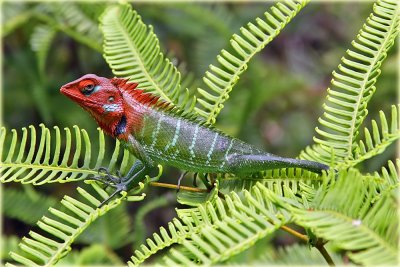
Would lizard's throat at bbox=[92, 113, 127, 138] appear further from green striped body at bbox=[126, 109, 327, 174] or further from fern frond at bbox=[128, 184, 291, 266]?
fern frond at bbox=[128, 184, 291, 266]

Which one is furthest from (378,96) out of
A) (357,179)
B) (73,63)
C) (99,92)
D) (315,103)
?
(357,179)

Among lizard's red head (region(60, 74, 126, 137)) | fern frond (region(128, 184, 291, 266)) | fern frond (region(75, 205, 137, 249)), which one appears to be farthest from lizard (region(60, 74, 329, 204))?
fern frond (region(75, 205, 137, 249))

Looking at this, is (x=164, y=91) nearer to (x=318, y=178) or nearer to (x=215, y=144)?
(x=215, y=144)

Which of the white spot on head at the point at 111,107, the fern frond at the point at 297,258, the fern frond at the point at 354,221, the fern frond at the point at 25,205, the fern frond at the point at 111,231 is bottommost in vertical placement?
the fern frond at the point at 25,205

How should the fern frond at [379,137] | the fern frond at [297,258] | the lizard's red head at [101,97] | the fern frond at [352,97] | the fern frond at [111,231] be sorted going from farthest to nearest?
the fern frond at [111,231]
the fern frond at [297,258]
the lizard's red head at [101,97]
the fern frond at [352,97]
the fern frond at [379,137]

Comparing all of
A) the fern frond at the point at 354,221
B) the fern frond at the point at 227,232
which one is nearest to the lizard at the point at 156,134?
the fern frond at the point at 227,232

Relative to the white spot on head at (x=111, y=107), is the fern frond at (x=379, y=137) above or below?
above

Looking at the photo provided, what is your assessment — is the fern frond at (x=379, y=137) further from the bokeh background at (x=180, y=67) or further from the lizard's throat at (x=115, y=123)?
the bokeh background at (x=180, y=67)

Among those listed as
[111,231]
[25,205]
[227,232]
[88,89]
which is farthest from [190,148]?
[25,205]
